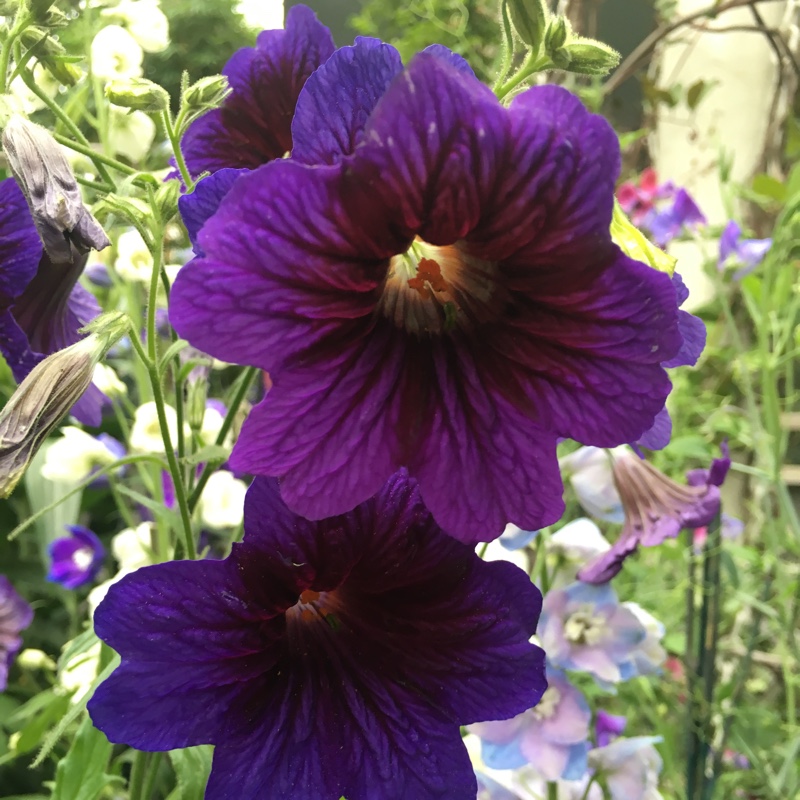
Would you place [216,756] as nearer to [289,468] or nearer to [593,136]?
[289,468]

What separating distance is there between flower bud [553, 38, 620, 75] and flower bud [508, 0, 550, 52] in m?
0.01

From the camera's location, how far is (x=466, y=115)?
200 mm

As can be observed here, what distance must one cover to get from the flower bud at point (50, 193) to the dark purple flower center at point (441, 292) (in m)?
0.11

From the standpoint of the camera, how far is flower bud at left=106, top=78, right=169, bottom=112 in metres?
0.33

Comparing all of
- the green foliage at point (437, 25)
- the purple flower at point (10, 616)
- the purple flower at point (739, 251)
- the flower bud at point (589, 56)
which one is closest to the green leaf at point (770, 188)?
the purple flower at point (739, 251)

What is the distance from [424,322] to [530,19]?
0.43 feet

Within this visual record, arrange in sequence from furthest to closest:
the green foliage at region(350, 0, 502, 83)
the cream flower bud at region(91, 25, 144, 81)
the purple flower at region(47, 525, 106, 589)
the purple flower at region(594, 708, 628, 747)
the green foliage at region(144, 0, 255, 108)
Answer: the green foliage at region(144, 0, 255, 108) < the green foliage at region(350, 0, 502, 83) < the purple flower at region(47, 525, 106, 589) < the purple flower at region(594, 708, 628, 747) < the cream flower bud at region(91, 25, 144, 81)

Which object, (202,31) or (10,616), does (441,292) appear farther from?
(202,31)

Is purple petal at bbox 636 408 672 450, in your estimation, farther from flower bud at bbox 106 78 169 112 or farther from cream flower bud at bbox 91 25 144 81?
cream flower bud at bbox 91 25 144 81

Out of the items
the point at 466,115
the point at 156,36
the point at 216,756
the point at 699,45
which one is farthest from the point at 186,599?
the point at 699,45

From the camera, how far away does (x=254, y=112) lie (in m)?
0.35

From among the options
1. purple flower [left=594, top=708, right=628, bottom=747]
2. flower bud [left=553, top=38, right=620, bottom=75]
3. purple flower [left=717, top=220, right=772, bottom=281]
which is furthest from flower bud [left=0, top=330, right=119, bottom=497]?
purple flower [left=717, top=220, right=772, bottom=281]

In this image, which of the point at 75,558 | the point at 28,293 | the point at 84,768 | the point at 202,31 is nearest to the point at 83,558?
the point at 75,558

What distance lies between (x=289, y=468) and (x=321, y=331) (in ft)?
0.14
